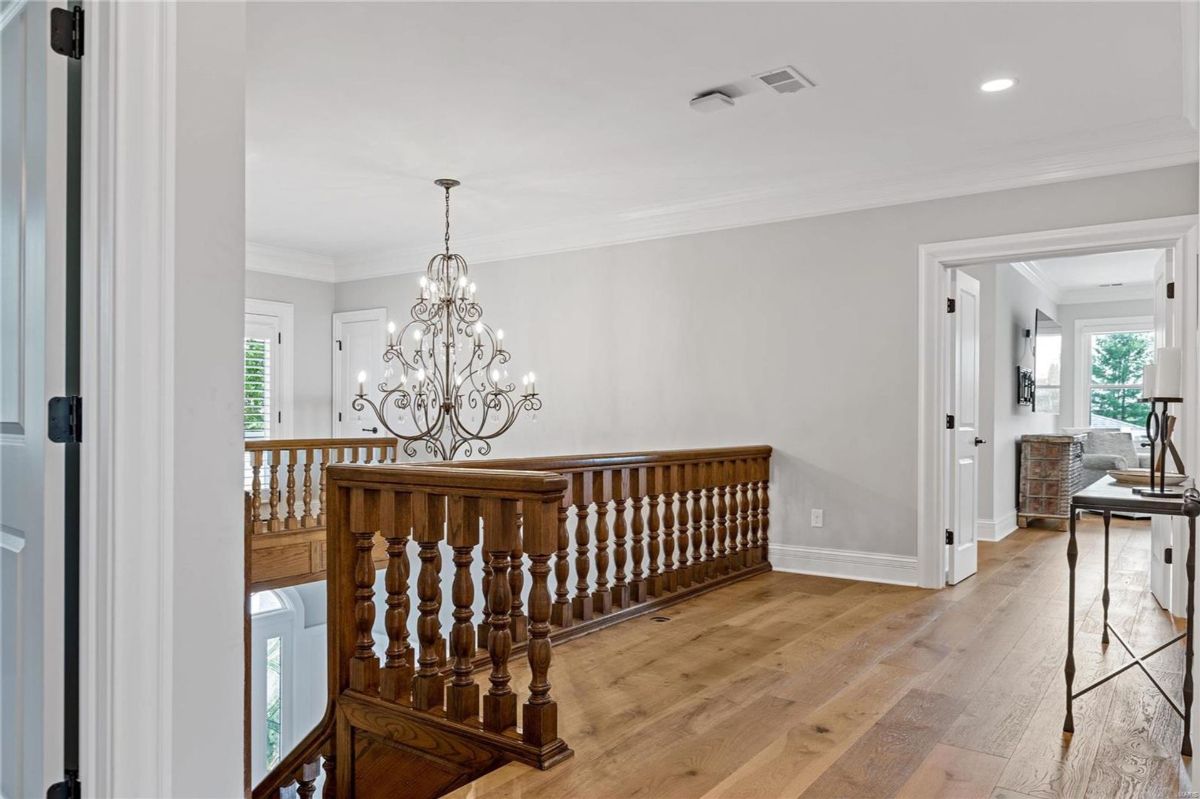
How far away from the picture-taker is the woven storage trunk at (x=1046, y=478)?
7270 millimetres

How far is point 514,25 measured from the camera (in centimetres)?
298

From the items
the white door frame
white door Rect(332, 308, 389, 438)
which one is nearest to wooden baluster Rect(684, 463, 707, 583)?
the white door frame

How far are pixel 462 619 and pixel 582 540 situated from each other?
45.9 inches

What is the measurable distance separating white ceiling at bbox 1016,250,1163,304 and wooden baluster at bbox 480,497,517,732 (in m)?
6.31

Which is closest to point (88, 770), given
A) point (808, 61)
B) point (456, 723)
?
point (456, 723)

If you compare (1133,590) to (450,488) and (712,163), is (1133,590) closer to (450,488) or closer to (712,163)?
(712,163)

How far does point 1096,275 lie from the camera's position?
850 centimetres

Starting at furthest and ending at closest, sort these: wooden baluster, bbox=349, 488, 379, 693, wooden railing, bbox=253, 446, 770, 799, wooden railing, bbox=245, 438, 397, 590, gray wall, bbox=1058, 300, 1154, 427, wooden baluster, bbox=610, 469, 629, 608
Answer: gray wall, bbox=1058, 300, 1154, 427
wooden railing, bbox=245, 438, 397, 590
wooden baluster, bbox=610, 469, 629, 608
wooden baluster, bbox=349, 488, 379, 693
wooden railing, bbox=253, 446, 770, 799

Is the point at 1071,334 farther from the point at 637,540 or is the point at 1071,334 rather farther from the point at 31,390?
the point at 31,390

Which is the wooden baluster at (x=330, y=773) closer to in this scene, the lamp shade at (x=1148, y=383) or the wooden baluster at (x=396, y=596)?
the wooden baluster at (x=396, y=596)

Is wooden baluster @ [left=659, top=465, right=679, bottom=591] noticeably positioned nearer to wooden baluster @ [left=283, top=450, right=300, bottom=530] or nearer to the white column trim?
the white column trim

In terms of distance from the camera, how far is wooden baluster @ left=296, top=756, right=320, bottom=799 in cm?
286

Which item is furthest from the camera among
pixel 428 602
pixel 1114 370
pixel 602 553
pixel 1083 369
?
pixel 1083 369

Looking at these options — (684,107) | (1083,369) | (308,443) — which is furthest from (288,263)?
(1083,369)
